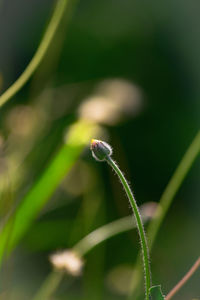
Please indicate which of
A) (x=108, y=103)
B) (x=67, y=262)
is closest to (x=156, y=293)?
(x=67, y=262)

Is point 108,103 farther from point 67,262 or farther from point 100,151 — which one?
point 100,151

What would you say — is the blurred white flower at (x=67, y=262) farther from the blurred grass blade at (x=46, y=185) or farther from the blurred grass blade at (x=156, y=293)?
the blurred grass blade at (x=156, y=293)

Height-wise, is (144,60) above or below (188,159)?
below

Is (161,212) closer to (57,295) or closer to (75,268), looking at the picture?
(75,268)

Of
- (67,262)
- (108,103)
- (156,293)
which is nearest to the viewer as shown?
(156,293)

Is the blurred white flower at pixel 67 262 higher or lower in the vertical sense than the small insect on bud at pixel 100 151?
lower

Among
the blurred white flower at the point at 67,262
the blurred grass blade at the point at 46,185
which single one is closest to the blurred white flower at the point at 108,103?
the blurred grass blade at the point at 46,185

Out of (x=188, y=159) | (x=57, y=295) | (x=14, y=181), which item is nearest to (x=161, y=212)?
(x=188, y=159)

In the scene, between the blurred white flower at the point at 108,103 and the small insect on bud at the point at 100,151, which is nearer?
the small insect on bud at the point at 100,151
